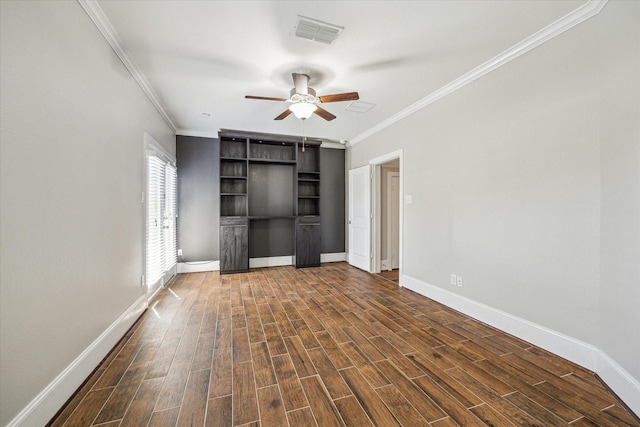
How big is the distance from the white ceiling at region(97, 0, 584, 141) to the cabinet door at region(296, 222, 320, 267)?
107 inches

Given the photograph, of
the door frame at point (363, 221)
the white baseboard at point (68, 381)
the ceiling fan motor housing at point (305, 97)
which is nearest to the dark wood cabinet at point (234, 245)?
the door frame at point (363, 221)

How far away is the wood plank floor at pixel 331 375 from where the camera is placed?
1546mm

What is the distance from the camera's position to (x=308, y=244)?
18.4ft

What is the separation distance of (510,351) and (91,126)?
391 cm

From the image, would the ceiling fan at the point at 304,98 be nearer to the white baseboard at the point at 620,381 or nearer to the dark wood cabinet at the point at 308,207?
the dark wood cabinet at the point at 308,207

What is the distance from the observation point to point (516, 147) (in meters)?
2.50

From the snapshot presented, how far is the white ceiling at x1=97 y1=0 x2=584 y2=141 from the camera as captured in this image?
6.51 feet

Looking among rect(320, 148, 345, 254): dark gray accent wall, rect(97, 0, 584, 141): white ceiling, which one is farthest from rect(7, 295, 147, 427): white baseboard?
rect(320, 148, 345, 254): dark gray accent wall

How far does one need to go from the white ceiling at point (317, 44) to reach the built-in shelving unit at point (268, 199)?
5.83 ft

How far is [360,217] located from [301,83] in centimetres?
314

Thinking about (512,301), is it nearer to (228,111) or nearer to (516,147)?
(516,147)

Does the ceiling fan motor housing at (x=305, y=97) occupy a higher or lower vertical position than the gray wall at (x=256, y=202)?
higher

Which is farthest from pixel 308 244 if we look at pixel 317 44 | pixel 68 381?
pixel 68 381

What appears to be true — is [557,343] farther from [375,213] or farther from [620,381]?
[375,213]
